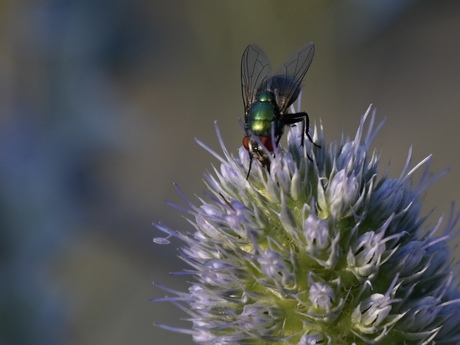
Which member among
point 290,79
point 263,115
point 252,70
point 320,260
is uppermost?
point 252,70

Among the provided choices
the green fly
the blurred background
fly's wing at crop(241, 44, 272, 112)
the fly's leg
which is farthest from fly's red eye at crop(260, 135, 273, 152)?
the blurred background

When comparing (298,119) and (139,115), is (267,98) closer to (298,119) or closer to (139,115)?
(298,119)

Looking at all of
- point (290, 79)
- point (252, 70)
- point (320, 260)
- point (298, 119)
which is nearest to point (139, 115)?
point (252, 70)

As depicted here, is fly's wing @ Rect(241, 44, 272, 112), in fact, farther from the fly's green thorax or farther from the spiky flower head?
the spiky flower head

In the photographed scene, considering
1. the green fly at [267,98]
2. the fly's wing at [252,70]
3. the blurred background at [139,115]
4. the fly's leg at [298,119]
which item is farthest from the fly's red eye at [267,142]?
the blurred background at [139,115]

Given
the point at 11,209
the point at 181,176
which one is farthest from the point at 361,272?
the point at 181,176

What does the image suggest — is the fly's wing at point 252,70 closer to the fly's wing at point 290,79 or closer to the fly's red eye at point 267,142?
the fly's wing at point 290,79

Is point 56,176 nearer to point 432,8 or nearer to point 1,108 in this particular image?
point 1,108
